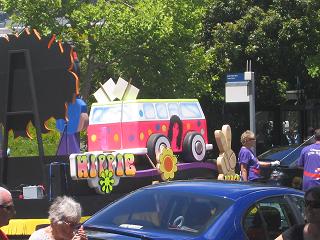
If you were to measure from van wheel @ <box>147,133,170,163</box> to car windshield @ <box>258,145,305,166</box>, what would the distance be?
3345 mm

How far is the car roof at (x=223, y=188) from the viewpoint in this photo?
616cm

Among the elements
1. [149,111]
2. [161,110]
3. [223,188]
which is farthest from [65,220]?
[161,110]

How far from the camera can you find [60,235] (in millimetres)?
4645

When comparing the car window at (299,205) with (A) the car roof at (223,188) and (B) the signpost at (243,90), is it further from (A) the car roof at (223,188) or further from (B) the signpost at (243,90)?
(B) the signpost at (243,90)

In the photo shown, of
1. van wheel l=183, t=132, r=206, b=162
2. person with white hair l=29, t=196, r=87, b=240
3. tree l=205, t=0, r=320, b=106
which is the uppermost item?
tree l=205, t=0, r=320, b=106

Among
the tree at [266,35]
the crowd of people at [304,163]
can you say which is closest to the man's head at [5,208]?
the crowd of people at [304,163]

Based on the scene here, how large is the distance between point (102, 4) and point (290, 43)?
674 cm

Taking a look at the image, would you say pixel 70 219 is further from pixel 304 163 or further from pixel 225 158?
pixel 225 158

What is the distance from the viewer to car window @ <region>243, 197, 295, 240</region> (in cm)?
595

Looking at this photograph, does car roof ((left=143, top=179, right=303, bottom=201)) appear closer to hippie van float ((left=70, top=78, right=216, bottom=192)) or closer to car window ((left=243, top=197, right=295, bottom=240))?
car window ((left=243, top=197, right=295, bottom=240))

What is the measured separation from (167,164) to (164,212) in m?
6.15

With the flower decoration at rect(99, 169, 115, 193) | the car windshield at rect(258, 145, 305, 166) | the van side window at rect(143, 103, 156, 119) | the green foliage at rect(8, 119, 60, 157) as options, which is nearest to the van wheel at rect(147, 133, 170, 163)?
the van side window at rect(143, 103, 156, 119)

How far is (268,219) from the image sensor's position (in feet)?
20.3

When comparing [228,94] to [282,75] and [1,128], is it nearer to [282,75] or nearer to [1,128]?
[1,128]
